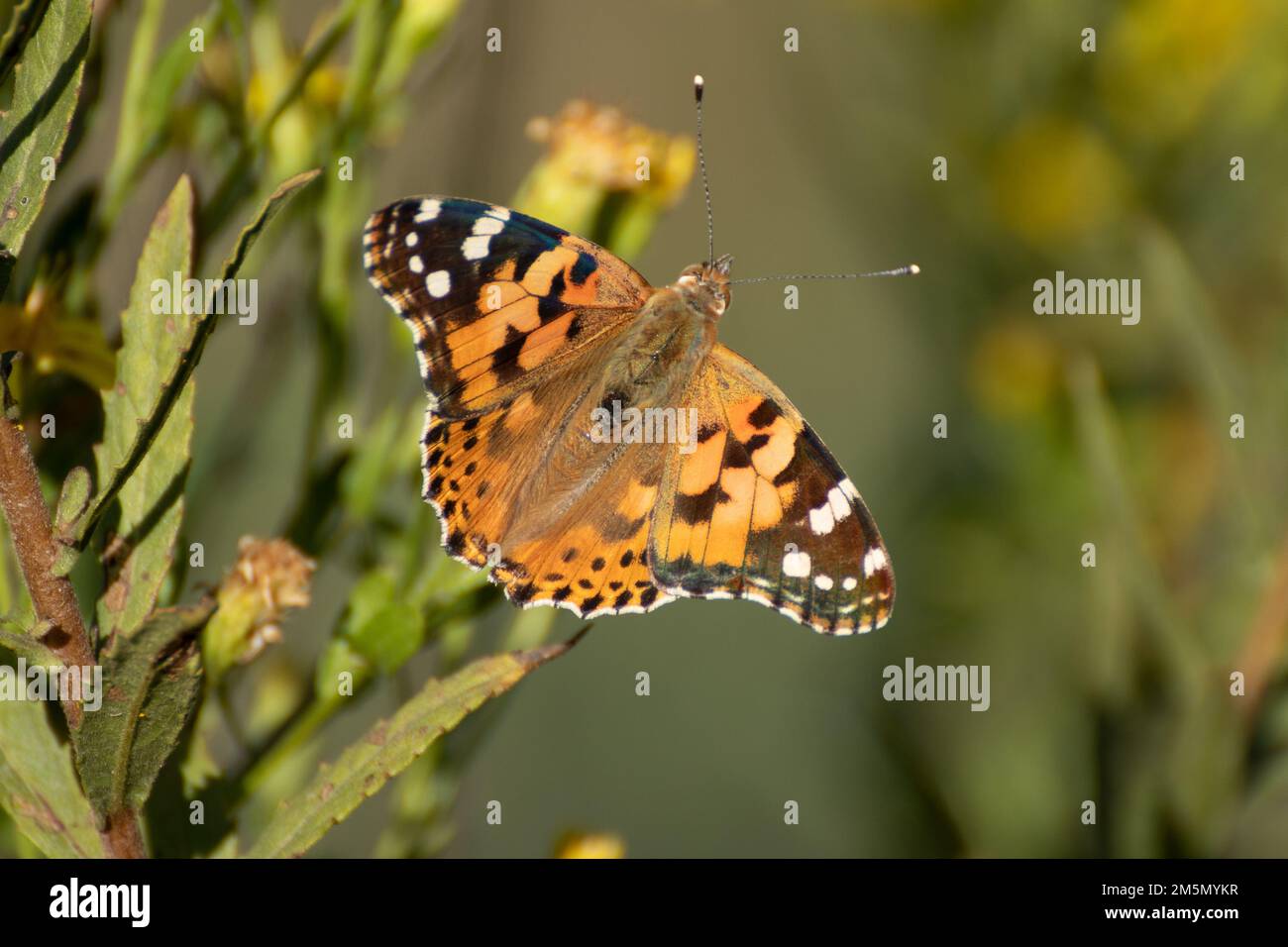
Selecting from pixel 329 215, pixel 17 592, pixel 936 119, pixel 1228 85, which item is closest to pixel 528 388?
pixel 329 215

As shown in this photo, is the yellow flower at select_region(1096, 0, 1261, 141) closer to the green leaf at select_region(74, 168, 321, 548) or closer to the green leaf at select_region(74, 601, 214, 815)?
the green leaf at select_region(74, 168, 321, 548)

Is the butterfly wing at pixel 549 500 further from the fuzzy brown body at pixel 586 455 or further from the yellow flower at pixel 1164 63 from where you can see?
the yellow flower at pixel 1164 63

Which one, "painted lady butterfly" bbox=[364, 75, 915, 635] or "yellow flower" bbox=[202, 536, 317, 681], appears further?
"painted lady butterfly" bbox=[364, 75, 915, 635]

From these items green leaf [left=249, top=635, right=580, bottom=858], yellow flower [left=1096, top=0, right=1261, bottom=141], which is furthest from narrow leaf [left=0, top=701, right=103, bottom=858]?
yellow flower [left=1096, top=0, right=1261, bottom=141]

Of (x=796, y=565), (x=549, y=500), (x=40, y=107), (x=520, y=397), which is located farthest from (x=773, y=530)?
(x=40, y=107)

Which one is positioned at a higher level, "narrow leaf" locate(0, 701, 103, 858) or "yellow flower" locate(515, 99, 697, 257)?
"yellow flower" locate(515, 99, 697, 257)

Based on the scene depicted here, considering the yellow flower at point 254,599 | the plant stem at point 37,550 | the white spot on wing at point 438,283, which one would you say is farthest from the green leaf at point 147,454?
the white spot on wing at point 438,283
